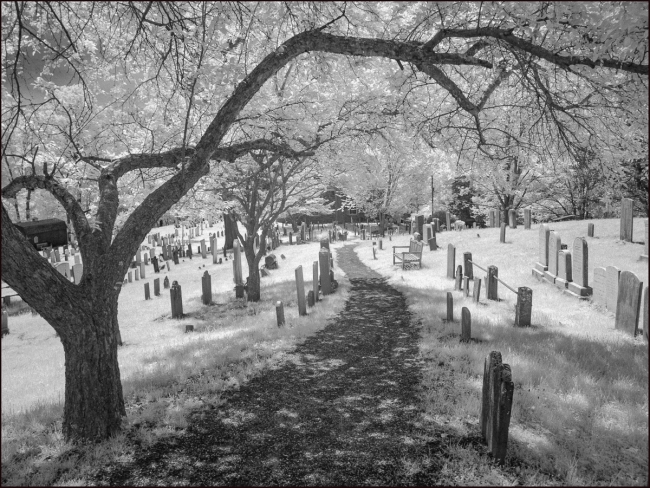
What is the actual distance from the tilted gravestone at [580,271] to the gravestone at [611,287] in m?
1.20

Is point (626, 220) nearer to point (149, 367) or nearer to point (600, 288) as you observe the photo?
point (600, 288)

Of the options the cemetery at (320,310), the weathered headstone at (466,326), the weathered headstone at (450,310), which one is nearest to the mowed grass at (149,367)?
the cemetery at (320,310)

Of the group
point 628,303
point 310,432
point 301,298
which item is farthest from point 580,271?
point 310,432

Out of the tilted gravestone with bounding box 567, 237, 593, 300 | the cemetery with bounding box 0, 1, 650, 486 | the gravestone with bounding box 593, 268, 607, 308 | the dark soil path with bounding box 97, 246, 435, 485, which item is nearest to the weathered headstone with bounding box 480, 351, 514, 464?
the cemetery with bounding box 0, 1, 650, 486

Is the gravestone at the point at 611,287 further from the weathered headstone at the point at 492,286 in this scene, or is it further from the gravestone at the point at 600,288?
the weathered headstone at the point at 492,286

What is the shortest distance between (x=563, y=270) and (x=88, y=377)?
12.3 metres

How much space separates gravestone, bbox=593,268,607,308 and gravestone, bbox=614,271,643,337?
4.63 ft

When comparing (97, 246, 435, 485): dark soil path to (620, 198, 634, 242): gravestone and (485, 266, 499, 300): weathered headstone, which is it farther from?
(620, 198, 634, 242): gravestone

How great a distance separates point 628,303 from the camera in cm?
809

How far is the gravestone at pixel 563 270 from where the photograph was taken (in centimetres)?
1182

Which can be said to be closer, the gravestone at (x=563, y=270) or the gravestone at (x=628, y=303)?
the gravestone at (x=628, y=303)

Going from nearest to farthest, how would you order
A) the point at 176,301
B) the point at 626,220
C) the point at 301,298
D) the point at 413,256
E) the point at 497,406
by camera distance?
the point at 497,406
the point at 301,298
the point at 176,301
the point at 626,220
the point at 413,256

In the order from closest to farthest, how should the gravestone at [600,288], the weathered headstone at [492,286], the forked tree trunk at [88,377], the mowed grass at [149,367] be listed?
1. the mowed grass at [149,367]
2. the forked tree trunk at [88,377]
3. the gravestone at [600,288]
4. the weathered headstone at [492,286]

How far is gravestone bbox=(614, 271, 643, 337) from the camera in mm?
7844
